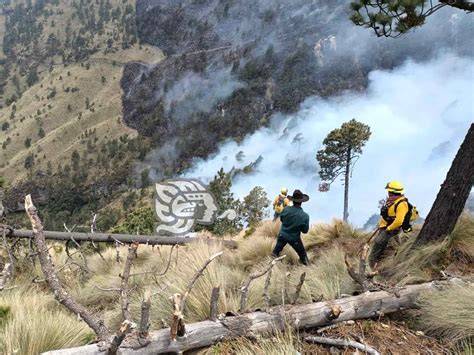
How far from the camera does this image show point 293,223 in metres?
7.48

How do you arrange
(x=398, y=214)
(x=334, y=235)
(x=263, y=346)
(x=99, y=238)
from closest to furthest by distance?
(x=263, y=346), (x=398, y=214), (x=334, y=235), (x=99, y=238)

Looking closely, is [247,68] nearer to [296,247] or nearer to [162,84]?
[162,84]

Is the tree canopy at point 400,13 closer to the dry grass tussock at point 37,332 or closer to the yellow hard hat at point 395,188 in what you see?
the yellow hard hat at point 395,188

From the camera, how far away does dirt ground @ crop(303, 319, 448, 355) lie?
Result: 3953 millimetres

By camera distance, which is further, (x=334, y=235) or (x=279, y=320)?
(x=334, y=235)

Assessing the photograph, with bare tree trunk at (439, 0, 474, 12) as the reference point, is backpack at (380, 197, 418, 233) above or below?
below

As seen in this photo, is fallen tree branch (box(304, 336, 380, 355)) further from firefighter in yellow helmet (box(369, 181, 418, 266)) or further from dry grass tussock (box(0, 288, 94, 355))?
firefighter in yellow helmet (box(369, 181, 418, 266))

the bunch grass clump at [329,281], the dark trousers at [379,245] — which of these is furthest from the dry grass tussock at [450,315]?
the dark trousers at [379,245]

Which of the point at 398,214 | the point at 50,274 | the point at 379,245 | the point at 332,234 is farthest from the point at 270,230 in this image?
the point at 50,274

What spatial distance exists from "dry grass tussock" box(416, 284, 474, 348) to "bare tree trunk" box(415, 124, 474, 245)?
6.26 ft

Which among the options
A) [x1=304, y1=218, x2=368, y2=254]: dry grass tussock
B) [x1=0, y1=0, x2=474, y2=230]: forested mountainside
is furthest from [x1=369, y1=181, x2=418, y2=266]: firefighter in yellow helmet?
[x1=0, y1=0, x2=474, y2=230]: forested mountainside

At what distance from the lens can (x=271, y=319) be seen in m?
4.00

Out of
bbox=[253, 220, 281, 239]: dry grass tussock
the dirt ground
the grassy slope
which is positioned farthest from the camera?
bbox=[253, 220, 281, 239]: dry grass tussock

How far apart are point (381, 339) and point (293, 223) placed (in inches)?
134
